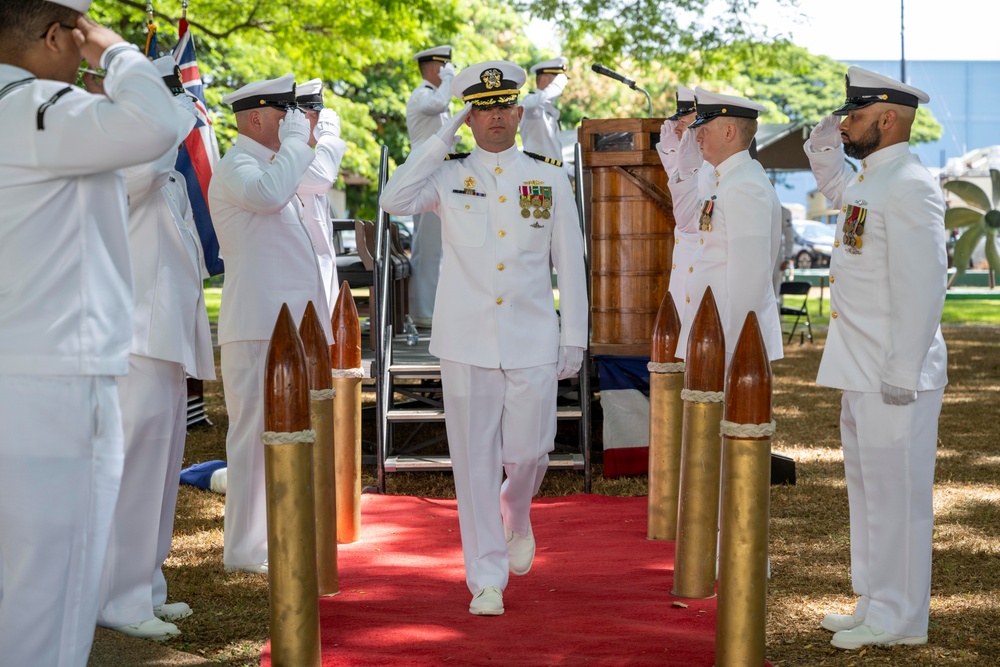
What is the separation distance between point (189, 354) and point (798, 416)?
749 cm

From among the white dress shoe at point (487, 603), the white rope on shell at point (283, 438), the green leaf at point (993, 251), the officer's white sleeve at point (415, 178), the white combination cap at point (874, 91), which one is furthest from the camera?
the green leaf at point (993, 251)

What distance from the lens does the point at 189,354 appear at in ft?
15.3

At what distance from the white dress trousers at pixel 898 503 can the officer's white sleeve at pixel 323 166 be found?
328 cm

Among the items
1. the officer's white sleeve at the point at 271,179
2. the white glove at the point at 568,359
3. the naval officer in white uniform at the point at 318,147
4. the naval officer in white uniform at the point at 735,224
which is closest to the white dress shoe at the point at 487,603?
the white glove at the point at 568,359

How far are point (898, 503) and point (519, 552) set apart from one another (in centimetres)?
182

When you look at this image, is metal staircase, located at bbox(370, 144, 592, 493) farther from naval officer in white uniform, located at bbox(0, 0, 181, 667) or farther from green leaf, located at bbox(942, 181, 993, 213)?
green leaf, located at bbox(942, 181, 993, 213)

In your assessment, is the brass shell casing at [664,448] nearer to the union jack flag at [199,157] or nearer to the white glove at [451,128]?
the white glove at [451,128]

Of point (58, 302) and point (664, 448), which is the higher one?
point (58, 302)

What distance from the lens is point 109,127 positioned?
2908mm

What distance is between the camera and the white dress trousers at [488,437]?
4973mm

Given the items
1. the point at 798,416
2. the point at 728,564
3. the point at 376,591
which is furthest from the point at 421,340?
the point at 728,564

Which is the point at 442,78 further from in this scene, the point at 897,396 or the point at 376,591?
the point at 897,396

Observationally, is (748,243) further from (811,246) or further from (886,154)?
(811,246)

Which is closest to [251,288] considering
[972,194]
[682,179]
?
[682,179]
